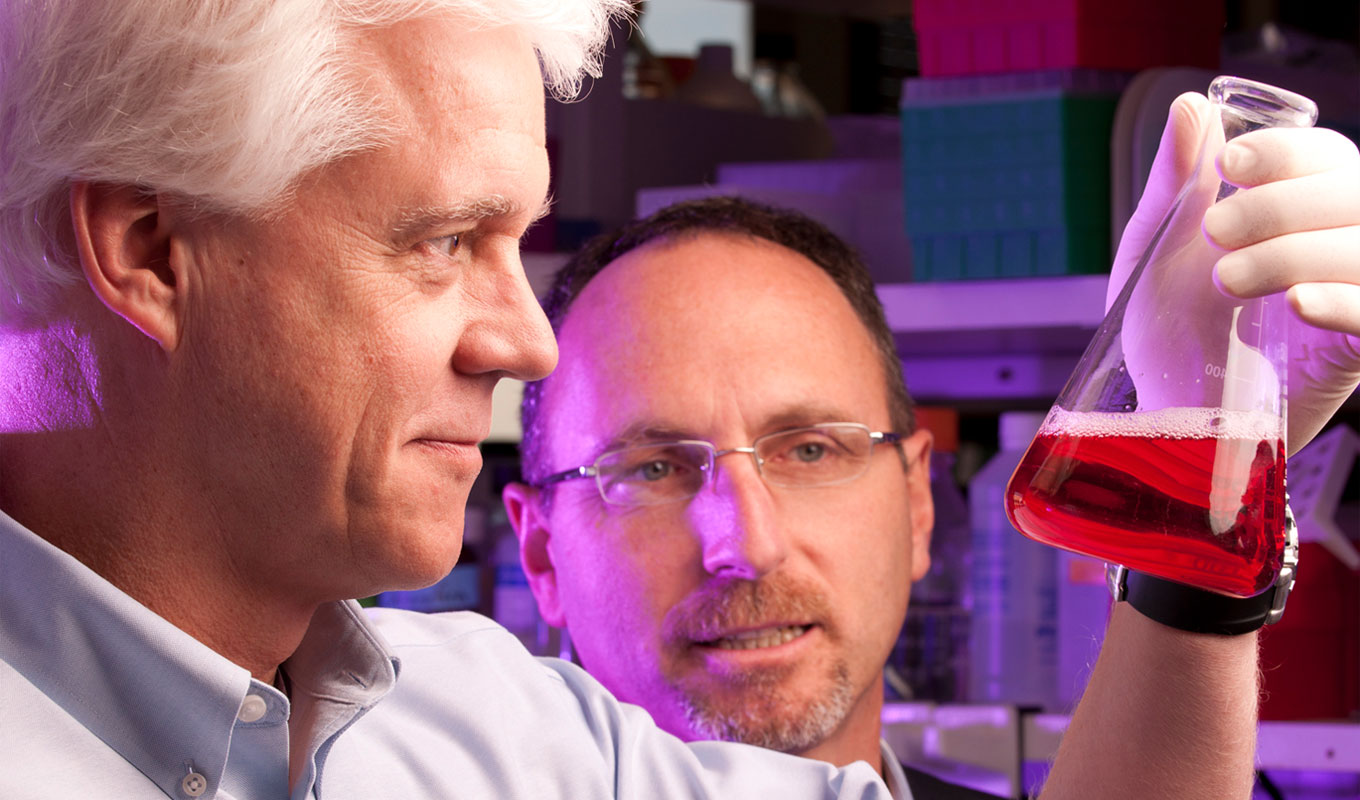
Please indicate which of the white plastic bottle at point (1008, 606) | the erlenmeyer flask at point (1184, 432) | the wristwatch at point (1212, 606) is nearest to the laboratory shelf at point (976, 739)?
the white plastic bottle at point (1008, 606)

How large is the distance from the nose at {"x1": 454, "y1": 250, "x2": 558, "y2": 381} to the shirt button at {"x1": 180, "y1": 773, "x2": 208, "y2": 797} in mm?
307

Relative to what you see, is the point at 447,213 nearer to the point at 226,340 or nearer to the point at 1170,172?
the point at 226,340

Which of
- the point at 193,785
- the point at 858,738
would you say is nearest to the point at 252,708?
the point at 193,785

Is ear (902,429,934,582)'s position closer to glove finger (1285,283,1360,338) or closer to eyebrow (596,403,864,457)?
eyebrow (596,403,864,457)

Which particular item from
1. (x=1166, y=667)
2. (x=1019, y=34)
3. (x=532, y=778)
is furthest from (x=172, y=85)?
(x=1019, y=34)

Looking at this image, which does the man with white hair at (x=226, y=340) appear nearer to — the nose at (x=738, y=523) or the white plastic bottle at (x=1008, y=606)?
the nose at (x=738, y=523)

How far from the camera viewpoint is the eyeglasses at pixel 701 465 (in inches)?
56.6

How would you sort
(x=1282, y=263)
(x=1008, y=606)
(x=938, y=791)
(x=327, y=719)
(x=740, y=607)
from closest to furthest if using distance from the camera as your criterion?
(x=1282, y=263) → (x=327, y=719) → (x=740, y=607) → (x=938, y=791) → (x=1008, y=606)

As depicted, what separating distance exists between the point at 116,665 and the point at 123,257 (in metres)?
0.26

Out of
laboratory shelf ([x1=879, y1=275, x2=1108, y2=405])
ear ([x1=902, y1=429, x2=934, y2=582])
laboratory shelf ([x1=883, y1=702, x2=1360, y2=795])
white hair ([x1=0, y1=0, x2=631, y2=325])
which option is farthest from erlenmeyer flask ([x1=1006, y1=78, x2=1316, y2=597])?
laboratory shelf ([x1=883, y1=702, x2=1360, y2=795])

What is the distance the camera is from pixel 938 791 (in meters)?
1.56

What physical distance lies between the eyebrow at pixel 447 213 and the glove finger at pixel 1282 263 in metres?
0.45

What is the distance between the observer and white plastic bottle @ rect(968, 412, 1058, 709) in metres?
2.18

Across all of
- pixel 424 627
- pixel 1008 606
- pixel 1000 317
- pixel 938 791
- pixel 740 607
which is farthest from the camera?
pixel 1008 606
